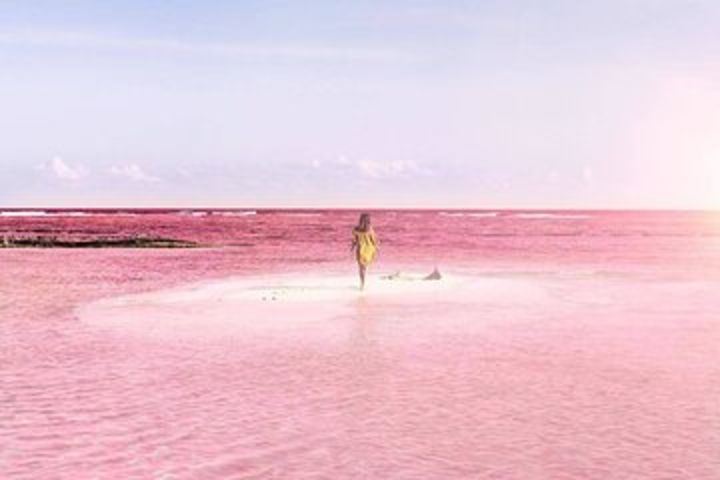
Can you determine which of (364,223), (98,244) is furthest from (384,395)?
(98,244)

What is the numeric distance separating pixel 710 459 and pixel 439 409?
139 inches

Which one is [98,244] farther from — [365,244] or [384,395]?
[384,395]

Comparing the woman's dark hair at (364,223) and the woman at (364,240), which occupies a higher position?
the woman's dark hair at (364,223)

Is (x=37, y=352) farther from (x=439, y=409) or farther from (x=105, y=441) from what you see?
(x=439, y=409)

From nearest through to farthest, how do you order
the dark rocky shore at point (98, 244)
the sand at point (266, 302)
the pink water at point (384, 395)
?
the pink water at point (384, 395) → the sand at point (266, 302) → the dark rocky shore at point (98, 244)

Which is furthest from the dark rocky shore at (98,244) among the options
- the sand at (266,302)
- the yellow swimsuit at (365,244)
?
the yellow swimsuit at (365,244)

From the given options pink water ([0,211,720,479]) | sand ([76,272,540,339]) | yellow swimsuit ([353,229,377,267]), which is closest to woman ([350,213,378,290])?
yellow swimsuit ([353,229,377,267])

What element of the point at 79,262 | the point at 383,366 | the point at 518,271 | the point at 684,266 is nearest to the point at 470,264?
the point at 518,271

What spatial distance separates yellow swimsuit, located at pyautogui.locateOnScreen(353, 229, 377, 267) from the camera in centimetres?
2745

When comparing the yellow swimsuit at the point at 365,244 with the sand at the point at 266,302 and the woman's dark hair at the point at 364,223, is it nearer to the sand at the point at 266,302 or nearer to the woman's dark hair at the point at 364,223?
the woman's dark hair at the point at 364,223

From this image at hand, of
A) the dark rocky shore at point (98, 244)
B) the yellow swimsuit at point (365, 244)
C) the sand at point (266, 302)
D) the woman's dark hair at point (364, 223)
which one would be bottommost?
the dark rocky shore at point (98, 244)

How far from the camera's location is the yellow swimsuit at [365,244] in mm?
27453

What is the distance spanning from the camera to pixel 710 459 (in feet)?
31.8

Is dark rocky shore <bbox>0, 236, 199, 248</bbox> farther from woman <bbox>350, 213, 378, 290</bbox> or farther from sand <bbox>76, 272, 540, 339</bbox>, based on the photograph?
woman <bbox>350, 213, 378, 290</bbox>
